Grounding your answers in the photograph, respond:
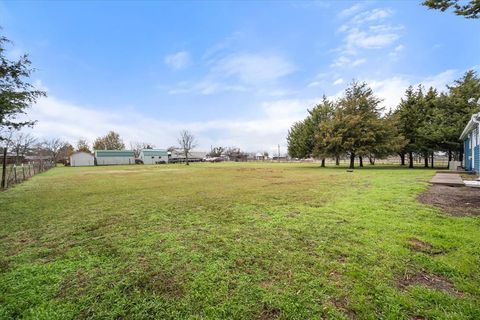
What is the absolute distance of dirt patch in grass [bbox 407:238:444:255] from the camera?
316 centimetres

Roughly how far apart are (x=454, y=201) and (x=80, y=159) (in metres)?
61.4

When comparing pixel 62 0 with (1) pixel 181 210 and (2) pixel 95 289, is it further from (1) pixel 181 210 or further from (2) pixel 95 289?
(2) pixel 95 289

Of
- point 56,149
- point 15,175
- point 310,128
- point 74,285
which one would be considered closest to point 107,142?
point 56,149

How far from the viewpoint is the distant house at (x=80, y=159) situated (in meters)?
49.4

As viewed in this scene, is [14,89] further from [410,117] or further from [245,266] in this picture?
[410,117]

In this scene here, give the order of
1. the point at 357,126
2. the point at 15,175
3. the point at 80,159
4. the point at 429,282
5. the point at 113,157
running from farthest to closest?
the point at 113,157 < the point at 80,159 < the point at 357,126 < the point at 15,175 < the point at 429,282

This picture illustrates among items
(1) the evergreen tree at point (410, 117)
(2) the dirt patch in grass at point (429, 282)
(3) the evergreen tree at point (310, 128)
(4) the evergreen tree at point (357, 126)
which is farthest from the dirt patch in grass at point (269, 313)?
(3) the evergreen tree at point (310, 128)

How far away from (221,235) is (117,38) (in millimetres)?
19973

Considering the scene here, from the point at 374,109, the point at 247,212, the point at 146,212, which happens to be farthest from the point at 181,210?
the point at 374,109

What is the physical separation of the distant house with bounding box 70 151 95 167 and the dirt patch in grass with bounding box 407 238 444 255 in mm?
60873

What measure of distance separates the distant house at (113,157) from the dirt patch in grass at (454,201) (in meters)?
60.8

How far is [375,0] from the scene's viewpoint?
10.1 meters

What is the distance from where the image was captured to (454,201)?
6.34m

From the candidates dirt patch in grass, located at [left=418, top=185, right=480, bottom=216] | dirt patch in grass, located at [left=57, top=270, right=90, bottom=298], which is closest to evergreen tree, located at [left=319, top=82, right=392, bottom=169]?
dirt patch in grass, located at [left=418, top=185, right=480, bottom=216]
